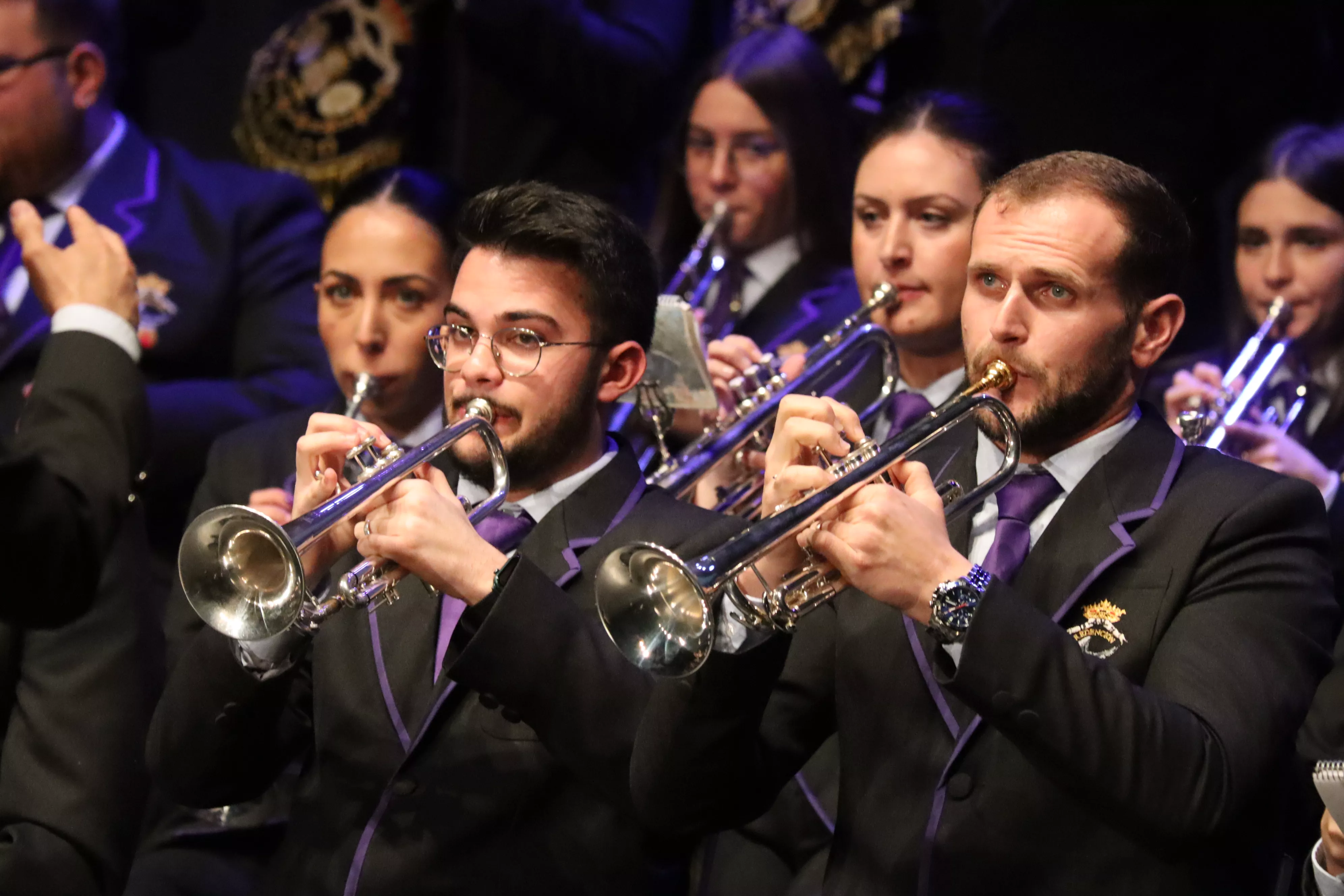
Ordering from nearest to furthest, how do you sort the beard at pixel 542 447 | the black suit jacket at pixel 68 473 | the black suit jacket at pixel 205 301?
the black suit jacket at pixel 68 473 < the beard at pixel 542 447 < the black suit jacket at pixel 205 301

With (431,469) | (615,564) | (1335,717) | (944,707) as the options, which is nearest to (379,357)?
(431,469)

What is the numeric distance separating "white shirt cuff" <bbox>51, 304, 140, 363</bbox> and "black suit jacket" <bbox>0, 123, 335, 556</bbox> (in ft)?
3.03

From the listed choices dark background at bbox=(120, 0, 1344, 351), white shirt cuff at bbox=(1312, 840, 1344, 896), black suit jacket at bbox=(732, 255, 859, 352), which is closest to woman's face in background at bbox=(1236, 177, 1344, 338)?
dark background at bbox=(120, 0, 1344, 351)

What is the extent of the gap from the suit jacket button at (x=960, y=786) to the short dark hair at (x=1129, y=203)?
0.81m

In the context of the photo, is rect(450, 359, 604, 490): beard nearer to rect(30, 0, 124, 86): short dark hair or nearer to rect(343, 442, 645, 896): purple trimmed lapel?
rect(343, 442, 645, 896): purple trimmed lapel

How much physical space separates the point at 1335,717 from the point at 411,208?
2.25m

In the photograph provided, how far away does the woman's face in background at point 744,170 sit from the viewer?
4.55 meters

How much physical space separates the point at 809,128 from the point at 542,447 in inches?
65.0

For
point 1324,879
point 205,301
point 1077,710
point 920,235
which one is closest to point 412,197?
point 205,301

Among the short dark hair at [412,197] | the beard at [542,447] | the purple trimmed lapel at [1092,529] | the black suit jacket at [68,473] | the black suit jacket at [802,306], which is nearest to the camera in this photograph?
the purple trimmed lapel at [1092,529]

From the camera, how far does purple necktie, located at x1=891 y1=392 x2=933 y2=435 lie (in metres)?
3.66

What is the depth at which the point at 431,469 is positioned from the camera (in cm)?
300

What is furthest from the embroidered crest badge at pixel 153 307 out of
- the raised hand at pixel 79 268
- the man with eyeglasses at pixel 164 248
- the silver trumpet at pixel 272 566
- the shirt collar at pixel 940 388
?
the shirt collar at pixel 940 388

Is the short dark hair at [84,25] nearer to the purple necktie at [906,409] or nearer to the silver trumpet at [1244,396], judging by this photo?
the purple necktie at [906,409]
